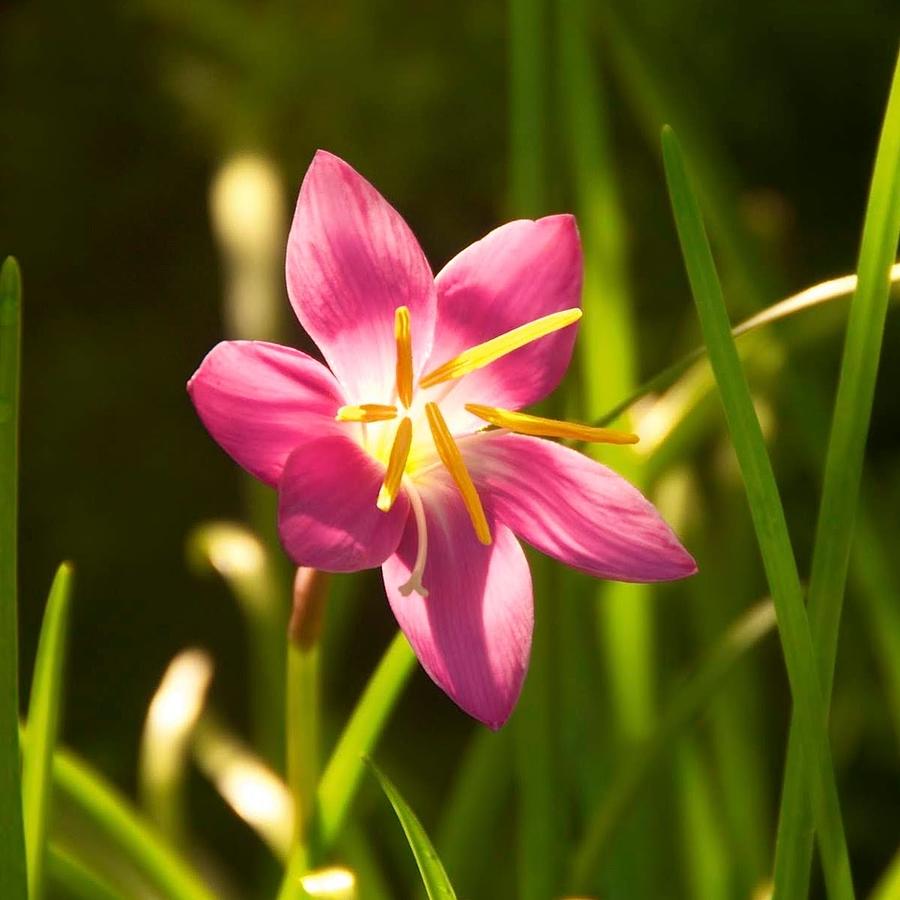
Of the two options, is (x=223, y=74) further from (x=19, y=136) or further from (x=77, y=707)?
(x=77, y=707)

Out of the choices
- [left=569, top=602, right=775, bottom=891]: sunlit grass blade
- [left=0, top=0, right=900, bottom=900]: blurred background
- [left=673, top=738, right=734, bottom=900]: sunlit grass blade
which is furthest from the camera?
[left=0, top=0, right=900, bottom=900]: blurred background

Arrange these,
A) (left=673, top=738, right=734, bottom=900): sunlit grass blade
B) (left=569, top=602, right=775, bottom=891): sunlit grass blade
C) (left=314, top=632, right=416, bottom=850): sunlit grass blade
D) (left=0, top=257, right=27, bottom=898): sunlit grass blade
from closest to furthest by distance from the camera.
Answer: (left=0, top=257, right=27, bottom=898): sunlit grass blade
(left=314, top=632, right=416, bottom=850): sunlit grass blade
(left=569, top=602, right=775, bottom=891): sunlit grass blade
(left=673, top=738, right=734, bottom=900): sunlit grass blade

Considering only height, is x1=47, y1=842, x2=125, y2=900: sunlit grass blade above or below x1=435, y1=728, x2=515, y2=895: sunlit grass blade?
above

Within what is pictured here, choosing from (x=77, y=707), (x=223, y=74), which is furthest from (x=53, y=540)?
(x=223, y=74)

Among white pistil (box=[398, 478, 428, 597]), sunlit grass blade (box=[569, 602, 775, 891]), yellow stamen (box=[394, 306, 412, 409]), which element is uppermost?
yellow stamen (box=[394, 306, 412, 409])

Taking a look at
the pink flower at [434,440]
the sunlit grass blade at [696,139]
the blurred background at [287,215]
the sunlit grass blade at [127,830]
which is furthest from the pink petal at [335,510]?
the blurred background at [287,215]

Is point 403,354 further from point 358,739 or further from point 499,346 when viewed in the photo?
point 358,739

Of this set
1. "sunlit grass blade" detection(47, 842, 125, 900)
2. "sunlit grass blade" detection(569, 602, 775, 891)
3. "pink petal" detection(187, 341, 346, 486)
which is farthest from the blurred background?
"pink petal" detection(187, 341, 346, 486)

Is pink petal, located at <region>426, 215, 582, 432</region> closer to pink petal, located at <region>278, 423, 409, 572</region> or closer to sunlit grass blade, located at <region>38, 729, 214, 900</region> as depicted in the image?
pink petal, located at <region>278, 423, 409, 572</region>

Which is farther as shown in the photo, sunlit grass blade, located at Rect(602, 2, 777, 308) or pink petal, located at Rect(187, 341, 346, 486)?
sunlit grass blade, located at Rect(602, 2, 777, 308)
